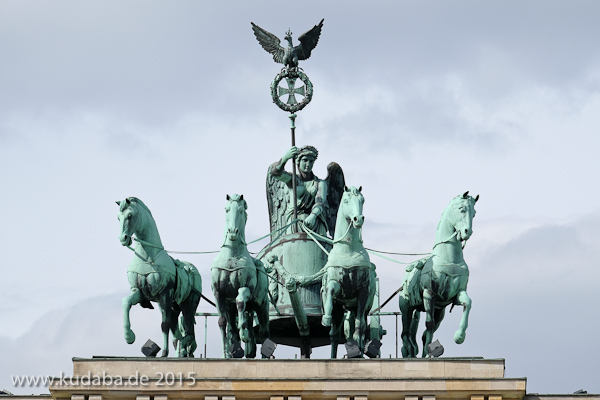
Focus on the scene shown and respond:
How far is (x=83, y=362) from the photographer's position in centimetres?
5622

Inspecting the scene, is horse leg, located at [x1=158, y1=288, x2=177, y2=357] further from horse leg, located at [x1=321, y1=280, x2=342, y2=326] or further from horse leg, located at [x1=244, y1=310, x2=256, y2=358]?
horse leg, located at [x1=321, y1=280, x2=342, y2=326]

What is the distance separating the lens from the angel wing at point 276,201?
208ft

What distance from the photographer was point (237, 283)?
188ft

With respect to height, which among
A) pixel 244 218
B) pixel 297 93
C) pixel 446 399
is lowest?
pixel 446 399

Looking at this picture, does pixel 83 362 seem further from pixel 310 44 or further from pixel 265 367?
pixel 310 44

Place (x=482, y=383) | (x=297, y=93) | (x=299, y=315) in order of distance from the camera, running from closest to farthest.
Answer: (x=482, y=383), (x=299, y=315), (x=297, y=93)

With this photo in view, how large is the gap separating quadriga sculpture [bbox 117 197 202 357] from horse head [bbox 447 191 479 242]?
5468mm

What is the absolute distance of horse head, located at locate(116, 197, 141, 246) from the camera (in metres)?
56.7

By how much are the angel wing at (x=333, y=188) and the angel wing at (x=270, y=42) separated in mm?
2669

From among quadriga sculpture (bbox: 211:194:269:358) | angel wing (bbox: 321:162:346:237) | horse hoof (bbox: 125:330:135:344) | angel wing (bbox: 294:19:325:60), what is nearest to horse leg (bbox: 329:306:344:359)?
quadriga sculpture (bbox: 211:194:269:358)

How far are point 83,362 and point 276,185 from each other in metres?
8.95

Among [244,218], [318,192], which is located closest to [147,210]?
[244,218]

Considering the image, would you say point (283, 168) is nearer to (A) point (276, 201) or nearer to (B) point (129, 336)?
(A) point (276, 201)

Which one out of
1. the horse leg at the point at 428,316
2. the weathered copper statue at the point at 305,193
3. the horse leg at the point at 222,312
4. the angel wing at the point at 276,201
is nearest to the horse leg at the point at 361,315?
the horse leg at the point at 428,316
